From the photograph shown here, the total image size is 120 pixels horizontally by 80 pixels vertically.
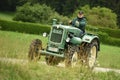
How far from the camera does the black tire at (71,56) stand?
51.8 feet

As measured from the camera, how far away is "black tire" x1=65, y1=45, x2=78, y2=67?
15.8 m

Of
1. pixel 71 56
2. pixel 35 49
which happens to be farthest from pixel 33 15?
pixel 71 56

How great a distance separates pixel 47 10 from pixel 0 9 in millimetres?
28605

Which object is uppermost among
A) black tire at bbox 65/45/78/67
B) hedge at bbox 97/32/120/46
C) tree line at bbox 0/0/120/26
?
black tire at bbox 65/45/78/67

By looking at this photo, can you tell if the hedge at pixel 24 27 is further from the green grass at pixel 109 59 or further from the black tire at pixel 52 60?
the black tire at pixel 52 60

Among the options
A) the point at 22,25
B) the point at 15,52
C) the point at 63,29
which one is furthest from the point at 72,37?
the point at 22,25

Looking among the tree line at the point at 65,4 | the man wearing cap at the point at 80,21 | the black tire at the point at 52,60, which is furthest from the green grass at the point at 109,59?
the tree line at the point at 65,4

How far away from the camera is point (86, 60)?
1634 centimetres

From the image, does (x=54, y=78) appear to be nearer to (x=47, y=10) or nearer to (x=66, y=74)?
(x=66, y=74)

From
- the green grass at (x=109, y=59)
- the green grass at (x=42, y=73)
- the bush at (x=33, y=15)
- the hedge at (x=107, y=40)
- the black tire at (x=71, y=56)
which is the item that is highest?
the green grass at (x=42, y=73)

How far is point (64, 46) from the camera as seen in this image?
17.1m

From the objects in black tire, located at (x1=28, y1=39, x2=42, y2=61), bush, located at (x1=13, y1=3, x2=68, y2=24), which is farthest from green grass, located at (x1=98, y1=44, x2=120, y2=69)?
bush, located at (x1=13, y1=3, x2=68, y2=24)

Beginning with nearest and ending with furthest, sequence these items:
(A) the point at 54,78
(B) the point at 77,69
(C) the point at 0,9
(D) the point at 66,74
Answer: (A) the point at 54,78
(D) the point at 66,74
(B) the point at 77,69
(C) the point at 0,9

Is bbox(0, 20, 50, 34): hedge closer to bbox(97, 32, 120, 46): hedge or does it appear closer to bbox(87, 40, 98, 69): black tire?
bbox(97, 32, 120, 46): hedge
